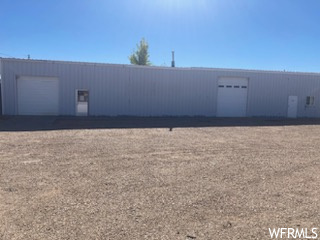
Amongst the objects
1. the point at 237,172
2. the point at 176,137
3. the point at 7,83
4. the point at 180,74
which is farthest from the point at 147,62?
the point at 237,172

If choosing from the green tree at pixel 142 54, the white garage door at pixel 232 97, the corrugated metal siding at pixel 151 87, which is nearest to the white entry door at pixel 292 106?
the corrugated metal siding at pixel 151 87

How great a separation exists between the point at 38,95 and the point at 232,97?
13.5 meters

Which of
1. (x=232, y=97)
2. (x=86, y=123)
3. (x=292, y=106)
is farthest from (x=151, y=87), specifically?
(x=292, y=106)

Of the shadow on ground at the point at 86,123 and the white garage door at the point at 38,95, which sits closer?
the shadow on ground at the point at 86,123

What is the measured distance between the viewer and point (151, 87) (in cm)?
2055

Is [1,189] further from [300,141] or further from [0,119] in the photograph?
[0,119]

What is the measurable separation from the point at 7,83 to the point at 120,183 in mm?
15773

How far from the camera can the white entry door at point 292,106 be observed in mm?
23191

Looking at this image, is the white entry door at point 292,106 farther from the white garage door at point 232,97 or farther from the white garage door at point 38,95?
the white garage door at point 38,95

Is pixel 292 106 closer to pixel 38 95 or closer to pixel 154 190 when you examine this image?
pixel 38 95

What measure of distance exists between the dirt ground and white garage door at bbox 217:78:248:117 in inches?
476

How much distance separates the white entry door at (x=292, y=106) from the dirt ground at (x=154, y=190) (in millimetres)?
14420

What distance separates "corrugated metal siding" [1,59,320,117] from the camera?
62.0 ft

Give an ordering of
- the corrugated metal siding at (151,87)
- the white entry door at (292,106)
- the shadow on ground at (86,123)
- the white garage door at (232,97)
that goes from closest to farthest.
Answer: the shadow on ground at (86,123), the corrugated metal siding at (151,87), the white garage door at (232,97), the white entry door at (292,106)
